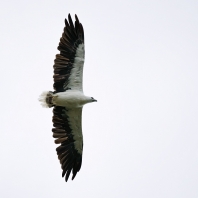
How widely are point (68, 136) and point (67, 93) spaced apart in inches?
59.5

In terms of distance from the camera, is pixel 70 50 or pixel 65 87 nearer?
pixel 70 50

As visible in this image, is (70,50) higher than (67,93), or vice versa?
(70,50)

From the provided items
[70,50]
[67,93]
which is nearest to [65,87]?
[67,93]

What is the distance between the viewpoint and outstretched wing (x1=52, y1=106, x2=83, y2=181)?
16578mm

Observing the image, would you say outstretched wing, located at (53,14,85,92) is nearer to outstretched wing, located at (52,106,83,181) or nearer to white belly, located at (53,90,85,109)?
white belly, located at (53,90,85,109)

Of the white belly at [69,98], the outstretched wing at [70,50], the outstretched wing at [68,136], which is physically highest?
the outstretched wing at [70,50]

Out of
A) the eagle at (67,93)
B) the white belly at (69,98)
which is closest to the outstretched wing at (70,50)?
the eagle at (67,93)

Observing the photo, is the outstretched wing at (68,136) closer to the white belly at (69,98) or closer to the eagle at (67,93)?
the eagle at (67,93)

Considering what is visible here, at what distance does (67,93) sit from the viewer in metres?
16.1

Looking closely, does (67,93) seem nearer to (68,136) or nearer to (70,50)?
(70,50)

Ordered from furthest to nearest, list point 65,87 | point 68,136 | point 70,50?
point 68,136 → point 65,87 → point 70,50

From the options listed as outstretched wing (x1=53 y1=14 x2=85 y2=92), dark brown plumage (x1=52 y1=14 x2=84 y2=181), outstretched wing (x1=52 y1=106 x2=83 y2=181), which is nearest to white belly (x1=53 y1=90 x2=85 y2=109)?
dark brown plumage (x1=52 y1=14 x2=84 y2=181)

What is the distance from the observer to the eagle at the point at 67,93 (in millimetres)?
16031

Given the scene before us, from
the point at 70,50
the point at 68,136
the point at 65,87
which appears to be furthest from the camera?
the point at 68,136
